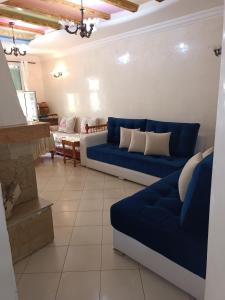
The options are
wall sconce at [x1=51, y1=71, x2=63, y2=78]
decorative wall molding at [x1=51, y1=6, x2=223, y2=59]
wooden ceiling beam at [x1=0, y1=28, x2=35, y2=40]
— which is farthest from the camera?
wall sconce at [x1=51, y1=71, x2=63, y2=78]

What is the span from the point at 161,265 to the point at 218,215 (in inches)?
37.3

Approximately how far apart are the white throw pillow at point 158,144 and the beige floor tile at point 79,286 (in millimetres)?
2052

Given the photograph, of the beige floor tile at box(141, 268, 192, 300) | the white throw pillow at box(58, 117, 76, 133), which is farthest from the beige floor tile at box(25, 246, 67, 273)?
the white throw pillow at box(58, 117, 76, 133)

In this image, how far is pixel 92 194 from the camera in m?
3.15

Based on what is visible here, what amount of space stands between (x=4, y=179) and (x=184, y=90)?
296 cm

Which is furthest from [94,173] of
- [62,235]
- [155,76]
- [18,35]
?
[18,35]

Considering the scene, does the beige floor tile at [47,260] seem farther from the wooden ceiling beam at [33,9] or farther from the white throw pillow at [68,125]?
the white throw pillow at [68,125]

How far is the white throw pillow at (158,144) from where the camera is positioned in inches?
133

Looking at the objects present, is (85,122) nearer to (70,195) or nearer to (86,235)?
(70,195)

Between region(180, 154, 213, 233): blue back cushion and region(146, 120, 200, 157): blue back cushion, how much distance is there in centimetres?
199

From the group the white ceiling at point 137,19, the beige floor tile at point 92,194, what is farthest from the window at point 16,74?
the beige floor tile at point 92,194

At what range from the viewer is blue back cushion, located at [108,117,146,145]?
13.1ft

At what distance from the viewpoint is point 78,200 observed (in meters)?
2.98

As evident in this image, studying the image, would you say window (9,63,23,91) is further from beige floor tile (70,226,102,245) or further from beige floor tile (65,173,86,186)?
beige floor tile (70,226,102,245)
